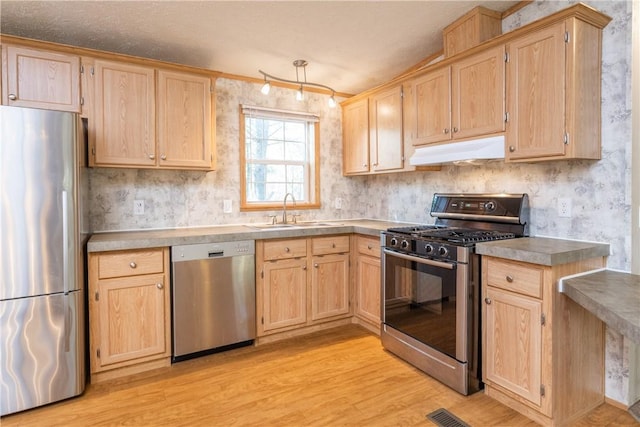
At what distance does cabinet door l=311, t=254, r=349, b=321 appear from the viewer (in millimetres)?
3336

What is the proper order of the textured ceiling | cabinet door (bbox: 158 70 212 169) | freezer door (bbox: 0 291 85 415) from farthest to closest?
1. cabinet door (bbox: 158 70 212 169)
2. the textured ceiling
3. freezer door (bbox: 0 291 85 415)

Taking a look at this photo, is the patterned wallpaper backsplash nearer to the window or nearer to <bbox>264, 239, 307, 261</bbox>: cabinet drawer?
the window

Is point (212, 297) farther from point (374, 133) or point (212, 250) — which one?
point (374, 133)

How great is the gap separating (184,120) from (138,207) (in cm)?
85

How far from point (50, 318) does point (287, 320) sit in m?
1.70

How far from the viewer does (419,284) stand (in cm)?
262

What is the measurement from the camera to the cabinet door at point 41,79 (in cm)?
242

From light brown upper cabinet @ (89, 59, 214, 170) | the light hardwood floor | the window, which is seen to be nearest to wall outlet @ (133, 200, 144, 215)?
light brown upper cabinet @ (89, 59, 214, 170)

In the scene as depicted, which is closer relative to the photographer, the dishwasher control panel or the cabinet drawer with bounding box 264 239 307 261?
the dishwasher control panel

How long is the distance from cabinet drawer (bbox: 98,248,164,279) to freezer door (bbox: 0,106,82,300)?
7.9 inches

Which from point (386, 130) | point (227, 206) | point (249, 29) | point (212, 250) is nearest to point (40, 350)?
point (212, 250)

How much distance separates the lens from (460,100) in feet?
8.79

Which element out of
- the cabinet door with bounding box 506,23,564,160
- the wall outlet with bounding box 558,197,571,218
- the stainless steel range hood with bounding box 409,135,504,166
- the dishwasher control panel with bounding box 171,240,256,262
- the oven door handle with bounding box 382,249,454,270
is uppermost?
the cabinet door with bounding box 506,23,564,160

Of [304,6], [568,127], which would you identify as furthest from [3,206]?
[568,127]
